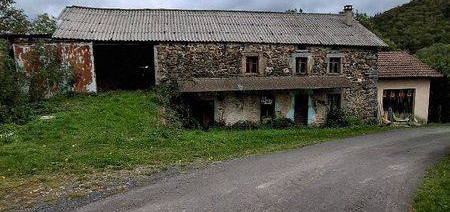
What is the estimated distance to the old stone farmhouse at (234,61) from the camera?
19859mm

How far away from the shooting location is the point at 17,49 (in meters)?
18.4

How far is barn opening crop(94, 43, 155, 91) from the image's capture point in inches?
872

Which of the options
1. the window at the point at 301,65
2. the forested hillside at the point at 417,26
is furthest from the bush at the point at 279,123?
the forested hillside at the point at 417,26

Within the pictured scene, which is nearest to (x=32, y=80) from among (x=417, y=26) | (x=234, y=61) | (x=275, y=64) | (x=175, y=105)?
(x=175, y=105)

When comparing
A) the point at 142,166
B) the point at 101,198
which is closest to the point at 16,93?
the point at 142,166

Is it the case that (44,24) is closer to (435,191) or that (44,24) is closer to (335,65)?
(335,65)

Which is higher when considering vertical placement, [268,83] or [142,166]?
[268,83]

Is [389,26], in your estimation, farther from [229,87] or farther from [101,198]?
[101,198]

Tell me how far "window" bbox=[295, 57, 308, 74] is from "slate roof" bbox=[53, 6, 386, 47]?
92 cm

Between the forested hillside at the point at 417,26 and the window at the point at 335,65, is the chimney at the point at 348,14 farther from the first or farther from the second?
the forested hillside at the point at 417,26

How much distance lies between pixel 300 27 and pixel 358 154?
1174cm

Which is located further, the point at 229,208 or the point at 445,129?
the point at 445,129

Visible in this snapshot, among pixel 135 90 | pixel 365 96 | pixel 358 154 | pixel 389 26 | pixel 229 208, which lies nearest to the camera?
pixel 229 208

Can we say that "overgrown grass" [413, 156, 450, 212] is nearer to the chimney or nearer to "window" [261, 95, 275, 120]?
"window" [261, 95, 275, 120]
